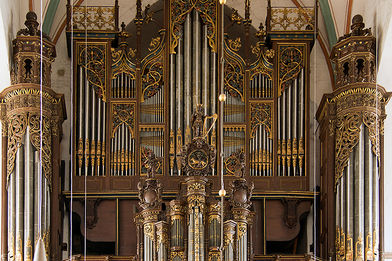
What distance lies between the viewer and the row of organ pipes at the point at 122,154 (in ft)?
69.3

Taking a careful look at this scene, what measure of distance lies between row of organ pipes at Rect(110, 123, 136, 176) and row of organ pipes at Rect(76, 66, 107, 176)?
191mm

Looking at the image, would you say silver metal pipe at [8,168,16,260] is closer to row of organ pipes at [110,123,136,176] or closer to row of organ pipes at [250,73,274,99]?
row of organ pipes at [110,123,136,176]

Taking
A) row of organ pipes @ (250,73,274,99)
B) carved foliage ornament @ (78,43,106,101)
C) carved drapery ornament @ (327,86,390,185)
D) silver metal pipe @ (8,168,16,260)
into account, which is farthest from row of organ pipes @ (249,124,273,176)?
silver metal pipe @ (8,168,16,260)

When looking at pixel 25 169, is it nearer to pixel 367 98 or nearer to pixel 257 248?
pixel 257 248

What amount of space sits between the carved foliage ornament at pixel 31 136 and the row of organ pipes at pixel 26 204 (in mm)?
73

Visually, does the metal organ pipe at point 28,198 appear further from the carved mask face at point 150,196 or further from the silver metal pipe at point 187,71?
the silver metal pipe at point 187,71

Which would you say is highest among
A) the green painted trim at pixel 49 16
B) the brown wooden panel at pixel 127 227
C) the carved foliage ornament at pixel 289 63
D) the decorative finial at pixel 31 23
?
the green painted trim at pixel 49 16

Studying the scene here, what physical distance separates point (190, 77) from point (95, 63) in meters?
1.88

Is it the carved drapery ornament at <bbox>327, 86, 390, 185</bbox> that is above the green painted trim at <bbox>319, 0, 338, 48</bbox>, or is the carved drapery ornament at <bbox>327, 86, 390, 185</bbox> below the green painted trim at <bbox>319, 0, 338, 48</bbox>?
below

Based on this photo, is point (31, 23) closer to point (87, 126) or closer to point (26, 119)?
point (26, 119)

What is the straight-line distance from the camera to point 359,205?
19562 millimetres

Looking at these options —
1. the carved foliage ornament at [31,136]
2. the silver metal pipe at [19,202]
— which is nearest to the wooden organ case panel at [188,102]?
the carved foliage ornament at [31,136]

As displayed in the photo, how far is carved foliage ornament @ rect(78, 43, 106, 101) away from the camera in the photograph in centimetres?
2158

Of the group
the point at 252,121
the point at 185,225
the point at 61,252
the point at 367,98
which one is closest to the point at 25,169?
the point at 61,252
